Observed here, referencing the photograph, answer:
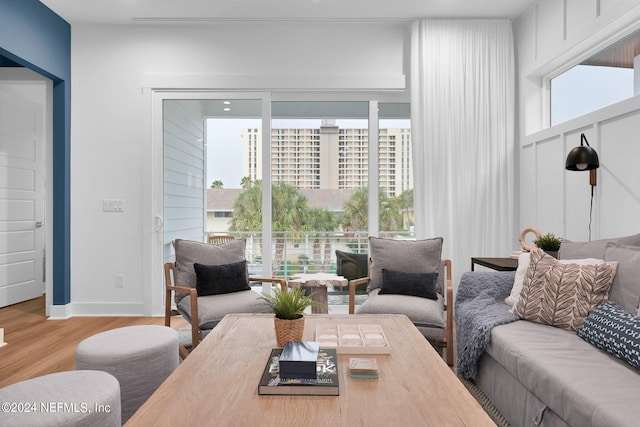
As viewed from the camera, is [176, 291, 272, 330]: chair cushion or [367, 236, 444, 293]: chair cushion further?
[367, 236, 444, 293]: chair cushion

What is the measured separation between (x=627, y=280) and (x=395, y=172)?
2.57 m

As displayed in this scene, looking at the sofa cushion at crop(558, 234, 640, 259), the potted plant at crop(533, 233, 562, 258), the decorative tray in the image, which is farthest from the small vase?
the potted plant at crop(533, 233, 562, 258)

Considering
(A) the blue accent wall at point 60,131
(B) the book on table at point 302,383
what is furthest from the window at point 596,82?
(A) the blue accent wall at point 60,131

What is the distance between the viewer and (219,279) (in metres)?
3.22

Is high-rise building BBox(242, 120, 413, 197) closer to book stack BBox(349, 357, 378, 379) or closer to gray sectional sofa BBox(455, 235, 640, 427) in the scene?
gray sectional sofa BBox(455, 235, 640, 427)

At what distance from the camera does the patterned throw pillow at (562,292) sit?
7.02ft

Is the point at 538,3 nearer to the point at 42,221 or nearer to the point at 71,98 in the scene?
the point at 71,98

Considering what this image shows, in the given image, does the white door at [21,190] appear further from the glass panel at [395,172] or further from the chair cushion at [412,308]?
the chair cushion at [412,308]

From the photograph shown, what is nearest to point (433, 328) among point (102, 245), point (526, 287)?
point (526, 287)

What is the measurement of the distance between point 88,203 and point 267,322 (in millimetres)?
3019

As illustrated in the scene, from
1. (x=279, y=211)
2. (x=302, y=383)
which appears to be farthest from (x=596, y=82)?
(x=302, y=383)

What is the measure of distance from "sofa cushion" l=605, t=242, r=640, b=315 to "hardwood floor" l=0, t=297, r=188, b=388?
10.8 feet

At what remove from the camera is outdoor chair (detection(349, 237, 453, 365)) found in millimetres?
2853

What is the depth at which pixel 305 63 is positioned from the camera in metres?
4.35
